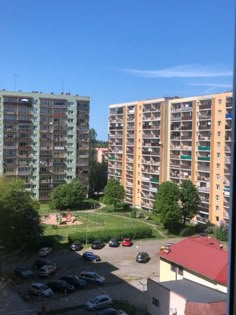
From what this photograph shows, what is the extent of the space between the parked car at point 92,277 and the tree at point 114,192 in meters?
4.70

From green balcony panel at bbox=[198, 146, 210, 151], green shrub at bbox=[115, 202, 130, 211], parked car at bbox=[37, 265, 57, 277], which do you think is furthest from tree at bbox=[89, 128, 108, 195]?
parked car at bbox=[37, 265, 57, 277]

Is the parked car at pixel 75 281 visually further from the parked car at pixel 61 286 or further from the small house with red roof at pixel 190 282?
the small house with red roof at pixel 190 282

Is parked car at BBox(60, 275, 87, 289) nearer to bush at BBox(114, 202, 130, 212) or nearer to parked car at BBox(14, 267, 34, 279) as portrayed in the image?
parked car at BBox(14, 267, 34, 279)

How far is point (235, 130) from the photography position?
0.51m

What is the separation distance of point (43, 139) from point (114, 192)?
2.15 meters

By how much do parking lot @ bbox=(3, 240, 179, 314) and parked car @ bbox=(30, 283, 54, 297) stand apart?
0.21ft

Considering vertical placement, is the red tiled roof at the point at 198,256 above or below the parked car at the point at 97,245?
above

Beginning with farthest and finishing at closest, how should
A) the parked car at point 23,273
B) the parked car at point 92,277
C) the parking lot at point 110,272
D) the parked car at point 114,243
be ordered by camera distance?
the parked car at point 114,243
the parked car at point 23,273
the parked car at point 92,277
the parking lot at point 110,272

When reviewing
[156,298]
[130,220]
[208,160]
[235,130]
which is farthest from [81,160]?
[235,130]

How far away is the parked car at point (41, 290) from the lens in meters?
4.22

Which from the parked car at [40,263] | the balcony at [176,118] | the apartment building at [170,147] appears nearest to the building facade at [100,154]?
the apartment building at [170,147]

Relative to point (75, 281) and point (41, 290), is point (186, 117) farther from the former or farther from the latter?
point (41, 290)

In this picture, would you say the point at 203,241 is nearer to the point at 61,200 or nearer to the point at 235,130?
the point at 235,130

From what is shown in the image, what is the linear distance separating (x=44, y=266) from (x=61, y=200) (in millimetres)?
4079
